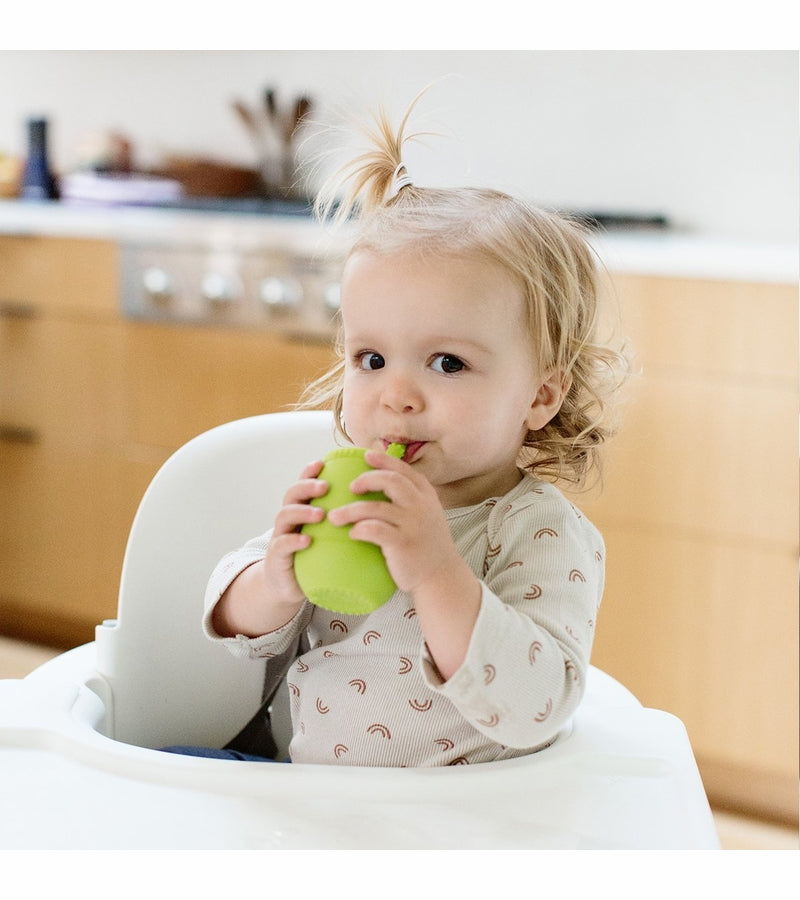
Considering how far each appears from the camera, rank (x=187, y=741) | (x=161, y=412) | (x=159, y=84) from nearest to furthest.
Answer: (x=187, y=741) < (x=161, y=412) < (x=159, y=84)

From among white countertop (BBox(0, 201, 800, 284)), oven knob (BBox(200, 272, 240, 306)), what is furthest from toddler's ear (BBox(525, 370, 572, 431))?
oven knob (BBox(200, 272, 240, 306))

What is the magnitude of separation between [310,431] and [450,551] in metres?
0.40

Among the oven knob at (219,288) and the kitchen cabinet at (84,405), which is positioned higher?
the oven knob at (219,288)

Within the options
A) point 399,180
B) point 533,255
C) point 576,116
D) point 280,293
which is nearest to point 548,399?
point 533,255

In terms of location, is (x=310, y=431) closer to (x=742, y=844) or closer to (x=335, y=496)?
(x=335, y=496)

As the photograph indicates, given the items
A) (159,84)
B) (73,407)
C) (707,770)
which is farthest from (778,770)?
(159,84)

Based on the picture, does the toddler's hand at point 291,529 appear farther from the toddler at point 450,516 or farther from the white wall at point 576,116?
the white wall at point 576,116

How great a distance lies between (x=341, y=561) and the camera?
70cm

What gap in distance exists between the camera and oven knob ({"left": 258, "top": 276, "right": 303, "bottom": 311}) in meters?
2.18

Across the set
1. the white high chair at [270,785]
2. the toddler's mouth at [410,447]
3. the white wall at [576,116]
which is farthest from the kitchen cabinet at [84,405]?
the toddler's mouth at [410,447]

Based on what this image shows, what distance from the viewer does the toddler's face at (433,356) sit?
835 mm

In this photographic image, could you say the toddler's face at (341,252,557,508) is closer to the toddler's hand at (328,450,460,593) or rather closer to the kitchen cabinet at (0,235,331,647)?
the toddler's hand at (328,450,460,593)

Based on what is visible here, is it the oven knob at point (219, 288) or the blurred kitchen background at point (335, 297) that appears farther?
the oven knob at point (219, 288)

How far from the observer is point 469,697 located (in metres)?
0.73
